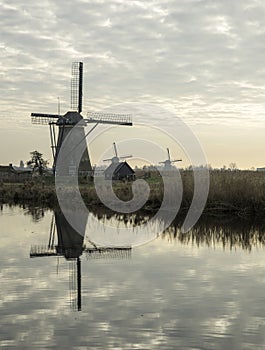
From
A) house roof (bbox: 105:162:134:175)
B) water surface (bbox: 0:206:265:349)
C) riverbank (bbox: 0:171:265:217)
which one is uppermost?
house roof (bbox: 105:162:134:175)

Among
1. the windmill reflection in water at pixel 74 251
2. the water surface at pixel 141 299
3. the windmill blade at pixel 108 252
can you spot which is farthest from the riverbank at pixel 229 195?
the windmill blade at pixel 108 252

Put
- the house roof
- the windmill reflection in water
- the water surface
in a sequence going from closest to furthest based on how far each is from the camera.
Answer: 1. the water surface
2. the windmill reflection in water
3. the house roof

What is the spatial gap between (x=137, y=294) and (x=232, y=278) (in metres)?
1.95

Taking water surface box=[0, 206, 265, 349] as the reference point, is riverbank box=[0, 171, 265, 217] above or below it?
above

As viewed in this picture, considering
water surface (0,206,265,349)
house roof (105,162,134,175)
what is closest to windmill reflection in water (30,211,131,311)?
water surface (0,206,265,349)

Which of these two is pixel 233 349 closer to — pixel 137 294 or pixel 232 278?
pixel 137 294

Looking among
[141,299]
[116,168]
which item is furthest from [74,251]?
[116,168]

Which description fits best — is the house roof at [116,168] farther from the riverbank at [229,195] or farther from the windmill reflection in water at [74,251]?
the windmill reflection in water at [74,251]

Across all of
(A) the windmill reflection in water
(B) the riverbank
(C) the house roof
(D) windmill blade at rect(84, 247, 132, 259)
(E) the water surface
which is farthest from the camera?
(C) the house roof

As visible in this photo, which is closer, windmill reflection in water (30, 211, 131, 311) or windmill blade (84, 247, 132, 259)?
windmill reflection in water (30, 211, 131, 311)

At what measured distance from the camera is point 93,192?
25.7 m

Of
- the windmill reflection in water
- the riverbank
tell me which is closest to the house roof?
the riverbank

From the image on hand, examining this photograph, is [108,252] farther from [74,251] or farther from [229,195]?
[229,195]

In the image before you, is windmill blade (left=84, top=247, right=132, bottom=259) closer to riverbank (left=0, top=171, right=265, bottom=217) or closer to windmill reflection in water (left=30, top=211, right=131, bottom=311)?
windmill reflection in water (left=30, top=211, right=131, bottom=311)
